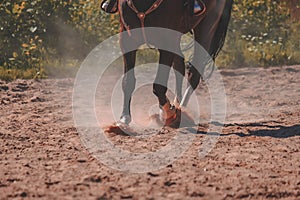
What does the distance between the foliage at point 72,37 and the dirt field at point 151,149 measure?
190 centimetres

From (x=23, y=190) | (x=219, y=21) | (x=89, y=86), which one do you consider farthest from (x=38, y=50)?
(x=23, y=190)

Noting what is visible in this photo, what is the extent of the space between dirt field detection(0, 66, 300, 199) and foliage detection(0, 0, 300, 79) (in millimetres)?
1904

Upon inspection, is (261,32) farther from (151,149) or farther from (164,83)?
(151,149)

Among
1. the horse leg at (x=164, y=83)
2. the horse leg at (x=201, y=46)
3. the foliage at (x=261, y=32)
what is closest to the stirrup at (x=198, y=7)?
the horse leg at (x=164, y=83)

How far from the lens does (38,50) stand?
31.2 feet

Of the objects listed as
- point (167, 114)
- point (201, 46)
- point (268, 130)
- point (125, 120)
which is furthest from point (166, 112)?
point (201, 46)

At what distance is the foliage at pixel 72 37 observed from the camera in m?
9.36

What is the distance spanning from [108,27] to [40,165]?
6.34 m

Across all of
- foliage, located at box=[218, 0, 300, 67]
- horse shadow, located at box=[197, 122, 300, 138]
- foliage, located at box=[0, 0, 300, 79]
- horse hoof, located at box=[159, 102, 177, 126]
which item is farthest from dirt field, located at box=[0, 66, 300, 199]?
foliage, located at box=[218, 0, 300, 67]

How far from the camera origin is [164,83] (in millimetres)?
5586

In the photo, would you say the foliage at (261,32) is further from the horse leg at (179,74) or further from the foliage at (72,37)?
the horse leg at (179,74)

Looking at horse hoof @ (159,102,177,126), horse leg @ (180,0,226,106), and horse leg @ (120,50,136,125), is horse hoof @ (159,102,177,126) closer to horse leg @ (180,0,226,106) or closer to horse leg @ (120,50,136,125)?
horse leg @ (120,50,136,125)

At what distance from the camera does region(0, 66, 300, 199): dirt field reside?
3.61 m

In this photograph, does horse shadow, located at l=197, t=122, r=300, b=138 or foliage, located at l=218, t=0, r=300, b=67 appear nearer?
horse shadow, located at l=197, t=122, r=300, b=138
